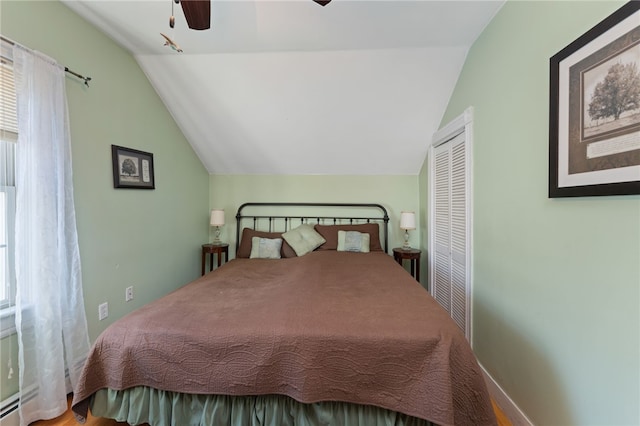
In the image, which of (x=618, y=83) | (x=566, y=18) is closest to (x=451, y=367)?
(x=618, y=83)

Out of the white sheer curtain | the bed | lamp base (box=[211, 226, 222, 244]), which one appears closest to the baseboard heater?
the white sheer curtain

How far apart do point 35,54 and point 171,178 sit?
4.58 ft

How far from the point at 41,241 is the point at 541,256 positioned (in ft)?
8.97

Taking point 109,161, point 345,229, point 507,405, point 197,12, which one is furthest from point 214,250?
point 507,405

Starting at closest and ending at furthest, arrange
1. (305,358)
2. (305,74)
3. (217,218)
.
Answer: (305,358) < (305,74) < (217,218)

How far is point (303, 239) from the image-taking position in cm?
316

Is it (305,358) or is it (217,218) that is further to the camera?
(217,218)

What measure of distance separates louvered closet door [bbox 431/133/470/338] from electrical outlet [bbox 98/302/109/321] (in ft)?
9.29

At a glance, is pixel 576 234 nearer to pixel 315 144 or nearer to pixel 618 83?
pixel 618 83

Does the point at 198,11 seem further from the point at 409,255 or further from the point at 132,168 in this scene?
the point at 409,255

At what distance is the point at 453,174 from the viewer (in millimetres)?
2404

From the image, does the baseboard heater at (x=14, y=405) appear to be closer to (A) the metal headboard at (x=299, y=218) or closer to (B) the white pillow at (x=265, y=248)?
(B) the white pillow at (x=265, y=248)

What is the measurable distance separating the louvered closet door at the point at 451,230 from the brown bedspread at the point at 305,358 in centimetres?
96

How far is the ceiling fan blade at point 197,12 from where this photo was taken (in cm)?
126
